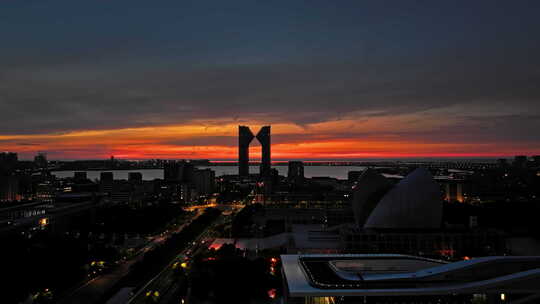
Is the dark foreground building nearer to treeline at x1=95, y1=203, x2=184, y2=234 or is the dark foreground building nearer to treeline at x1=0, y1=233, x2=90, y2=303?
treeline at x1=0, y1=233, x2=90, y2=303

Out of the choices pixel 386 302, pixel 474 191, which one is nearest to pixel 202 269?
pixel 386 302

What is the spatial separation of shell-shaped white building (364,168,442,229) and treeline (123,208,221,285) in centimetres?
1377

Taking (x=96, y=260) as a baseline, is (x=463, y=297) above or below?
above

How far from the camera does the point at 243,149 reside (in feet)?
473

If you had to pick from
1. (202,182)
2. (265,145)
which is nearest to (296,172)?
(202,182)

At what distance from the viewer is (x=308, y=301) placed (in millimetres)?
11469

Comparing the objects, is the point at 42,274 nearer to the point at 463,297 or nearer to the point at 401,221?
the point at 463,297

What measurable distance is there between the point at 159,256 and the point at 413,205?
16.1 m

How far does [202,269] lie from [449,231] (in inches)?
602

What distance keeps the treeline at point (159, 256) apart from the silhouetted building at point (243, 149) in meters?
100

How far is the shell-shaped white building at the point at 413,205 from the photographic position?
23.9 meters

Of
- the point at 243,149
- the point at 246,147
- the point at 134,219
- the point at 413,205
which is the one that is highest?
the point at 246,147

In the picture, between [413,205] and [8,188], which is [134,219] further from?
[8,188]

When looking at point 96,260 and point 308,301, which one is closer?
point 308,301
